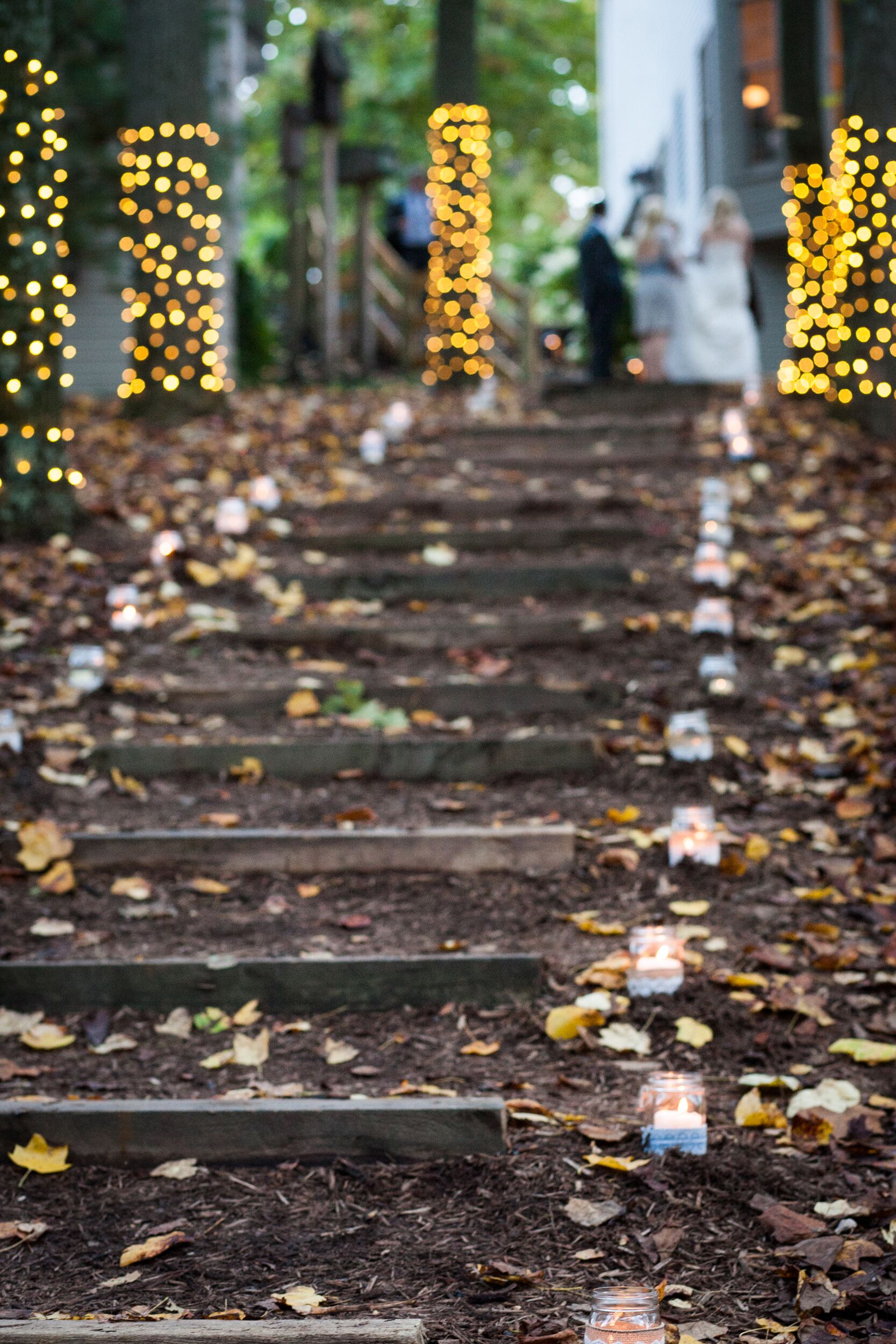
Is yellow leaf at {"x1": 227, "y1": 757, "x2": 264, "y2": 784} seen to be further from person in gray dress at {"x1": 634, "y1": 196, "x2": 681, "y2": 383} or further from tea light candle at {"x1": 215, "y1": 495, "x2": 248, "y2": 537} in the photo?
person in gray dress at {"x1": 634, "y1": 196, "x2": 681, "y2": 383}

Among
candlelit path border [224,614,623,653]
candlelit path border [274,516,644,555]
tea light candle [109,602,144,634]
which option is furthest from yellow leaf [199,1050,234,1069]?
candlelit path border [274,516,644,555]

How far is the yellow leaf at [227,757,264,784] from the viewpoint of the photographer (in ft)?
15.8

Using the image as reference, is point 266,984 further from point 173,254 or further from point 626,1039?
point 173,254

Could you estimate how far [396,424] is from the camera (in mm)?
9656

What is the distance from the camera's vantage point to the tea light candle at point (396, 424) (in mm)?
9555

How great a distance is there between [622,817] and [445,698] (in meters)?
1.12

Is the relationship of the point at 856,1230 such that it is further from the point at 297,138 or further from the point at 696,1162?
the point at 297,138

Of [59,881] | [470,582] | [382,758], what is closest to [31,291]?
[470,582]

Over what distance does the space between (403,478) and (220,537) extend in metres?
1.67

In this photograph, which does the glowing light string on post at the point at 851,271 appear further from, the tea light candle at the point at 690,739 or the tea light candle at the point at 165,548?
the tea light candle at the point at 690,739

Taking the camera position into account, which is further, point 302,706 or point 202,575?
point 202,575

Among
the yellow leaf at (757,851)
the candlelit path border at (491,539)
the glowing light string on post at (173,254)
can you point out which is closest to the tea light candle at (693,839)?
the yellow leaf at (757,851)

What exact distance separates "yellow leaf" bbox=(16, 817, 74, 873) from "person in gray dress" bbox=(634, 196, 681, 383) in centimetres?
902

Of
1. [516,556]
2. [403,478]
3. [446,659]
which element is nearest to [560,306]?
[403,478]
